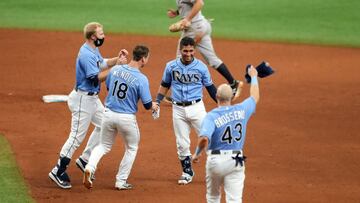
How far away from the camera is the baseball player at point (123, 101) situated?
11961 mm

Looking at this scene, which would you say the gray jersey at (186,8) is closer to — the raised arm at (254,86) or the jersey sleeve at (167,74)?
the jersey sleeve at (167,74)

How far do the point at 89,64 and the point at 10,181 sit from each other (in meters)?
2.05

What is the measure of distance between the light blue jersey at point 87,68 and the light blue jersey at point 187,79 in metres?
1.06

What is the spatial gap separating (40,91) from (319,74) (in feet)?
20.6

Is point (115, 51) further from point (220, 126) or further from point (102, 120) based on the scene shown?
point (220, 126)

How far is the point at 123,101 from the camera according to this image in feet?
39.5

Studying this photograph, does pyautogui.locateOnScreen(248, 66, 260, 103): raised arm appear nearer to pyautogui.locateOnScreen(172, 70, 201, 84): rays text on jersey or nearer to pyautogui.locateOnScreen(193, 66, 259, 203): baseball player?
pyautogui.locateOnScreen(193, 66, 259, 203): baseball player

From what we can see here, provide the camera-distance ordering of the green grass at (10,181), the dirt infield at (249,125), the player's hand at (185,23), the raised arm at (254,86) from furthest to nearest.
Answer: the player's hand at (185,23) → the dirt infield at (249,125) → the green grass at (10,181) → the raised arm at (254,86)

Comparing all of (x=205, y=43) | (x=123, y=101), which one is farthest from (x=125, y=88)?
(x=205, y=43)

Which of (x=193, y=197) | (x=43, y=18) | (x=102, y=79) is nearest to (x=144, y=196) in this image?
(x=193, y=197)

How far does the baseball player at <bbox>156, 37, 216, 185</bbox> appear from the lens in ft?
41.0

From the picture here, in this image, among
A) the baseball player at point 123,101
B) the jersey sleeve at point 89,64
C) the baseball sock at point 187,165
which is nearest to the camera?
the baseball player at point 123,101

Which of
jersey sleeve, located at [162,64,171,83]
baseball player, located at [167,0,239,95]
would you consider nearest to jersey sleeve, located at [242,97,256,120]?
jersey sleeve, located at [162,64,171,83]

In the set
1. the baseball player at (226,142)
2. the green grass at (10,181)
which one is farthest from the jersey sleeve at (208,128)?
the green grass at (10,181)
